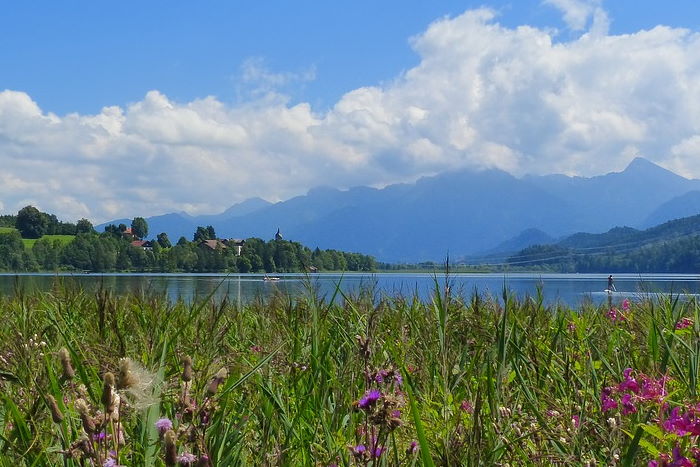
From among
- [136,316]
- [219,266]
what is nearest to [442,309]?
[136,316]

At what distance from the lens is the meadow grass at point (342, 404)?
1.56 meters

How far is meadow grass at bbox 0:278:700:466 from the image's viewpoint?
1557mm

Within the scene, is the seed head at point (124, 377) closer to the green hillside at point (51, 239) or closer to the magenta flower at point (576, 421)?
the magenta flower at point (576, 421)

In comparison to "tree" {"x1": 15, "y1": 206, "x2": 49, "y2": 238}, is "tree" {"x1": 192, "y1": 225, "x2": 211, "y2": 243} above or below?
below

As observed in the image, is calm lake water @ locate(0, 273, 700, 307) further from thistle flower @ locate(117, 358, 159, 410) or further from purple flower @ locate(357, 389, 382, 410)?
thistle flower @ locate(117, 358, 159, 410)

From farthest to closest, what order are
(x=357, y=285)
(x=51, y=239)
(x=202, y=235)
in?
(x=51, y=239)
(x=202, y=235)
(x=357, y=285)

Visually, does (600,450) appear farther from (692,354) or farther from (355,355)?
(355,355)

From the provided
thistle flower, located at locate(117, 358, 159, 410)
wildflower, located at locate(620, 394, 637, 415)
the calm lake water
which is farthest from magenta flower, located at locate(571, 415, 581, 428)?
thistle flower, located at locate(117, 358, 159, 410)

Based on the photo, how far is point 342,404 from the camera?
10.4ft

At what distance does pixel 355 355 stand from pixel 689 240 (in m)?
168

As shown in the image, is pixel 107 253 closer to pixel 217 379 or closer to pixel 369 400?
pixel 369 400

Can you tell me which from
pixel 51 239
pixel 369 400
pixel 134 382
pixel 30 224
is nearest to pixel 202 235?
pixel 51 239

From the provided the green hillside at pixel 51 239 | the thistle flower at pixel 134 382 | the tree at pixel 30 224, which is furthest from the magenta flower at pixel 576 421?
the tree at pixel 30 224

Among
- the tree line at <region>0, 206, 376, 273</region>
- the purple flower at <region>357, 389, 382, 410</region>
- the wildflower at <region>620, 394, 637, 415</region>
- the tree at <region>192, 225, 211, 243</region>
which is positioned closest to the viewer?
the purple flower at <region>357, 389, 382, 410</region>
